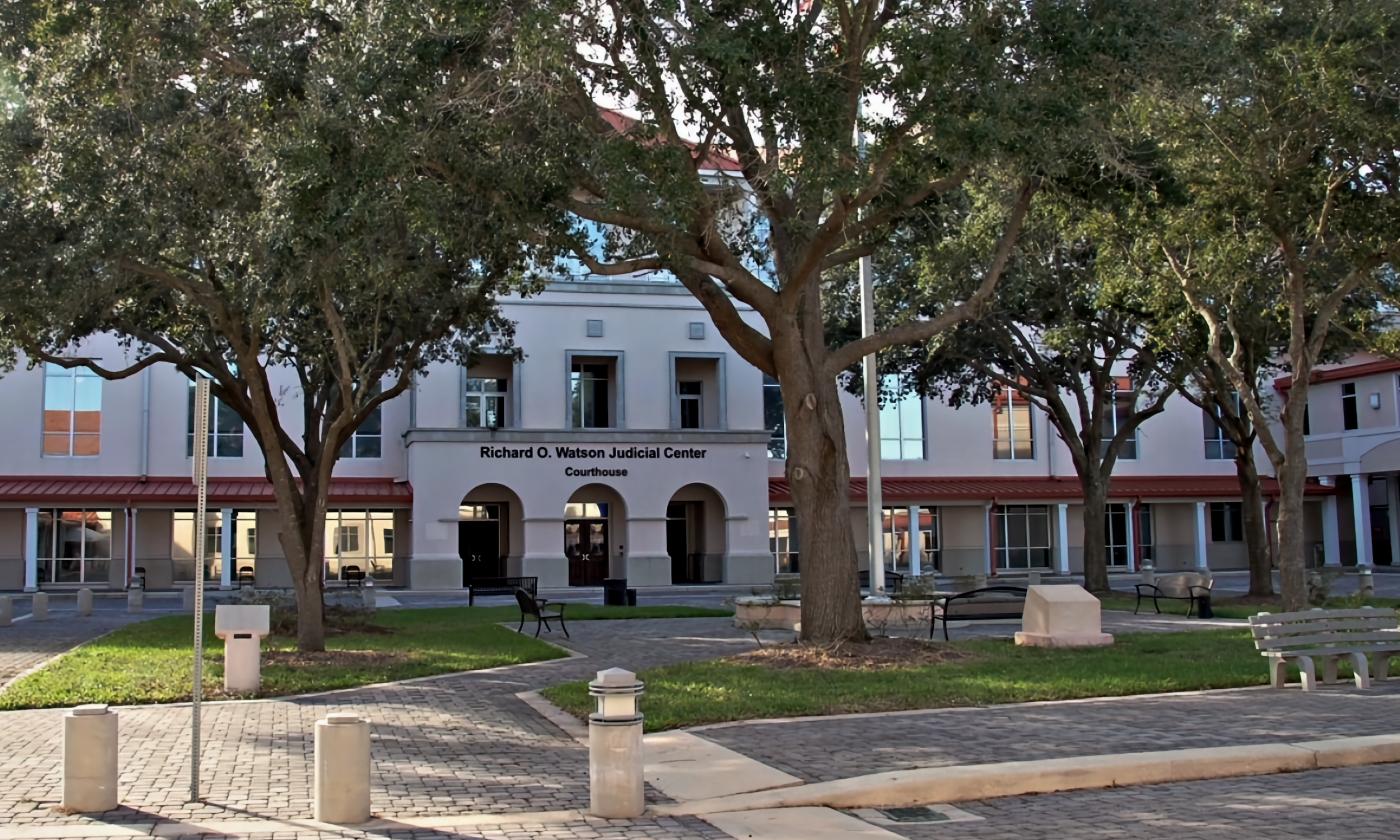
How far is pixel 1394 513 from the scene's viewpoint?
50.6 meters

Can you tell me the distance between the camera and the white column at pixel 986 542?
4794 centimetres

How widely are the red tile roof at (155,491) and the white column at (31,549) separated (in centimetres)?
90

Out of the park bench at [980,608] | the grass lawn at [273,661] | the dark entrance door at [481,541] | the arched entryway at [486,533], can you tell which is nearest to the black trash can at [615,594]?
the grass lawn at [273,661]

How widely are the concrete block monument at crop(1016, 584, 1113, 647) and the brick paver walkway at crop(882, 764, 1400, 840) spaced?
7822 mm

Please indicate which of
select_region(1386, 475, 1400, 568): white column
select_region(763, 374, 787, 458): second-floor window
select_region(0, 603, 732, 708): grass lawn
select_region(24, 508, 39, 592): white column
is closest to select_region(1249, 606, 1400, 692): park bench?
select_region(0, 603, 732, 708): grass lawn

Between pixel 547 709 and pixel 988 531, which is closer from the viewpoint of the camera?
pixel 547 709

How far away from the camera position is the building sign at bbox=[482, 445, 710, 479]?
1615 inches

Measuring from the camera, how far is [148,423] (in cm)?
4081

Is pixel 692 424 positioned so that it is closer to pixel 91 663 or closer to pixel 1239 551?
pixel 1239 551

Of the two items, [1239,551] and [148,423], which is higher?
[148,423]

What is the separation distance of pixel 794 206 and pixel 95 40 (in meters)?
A: 8.20

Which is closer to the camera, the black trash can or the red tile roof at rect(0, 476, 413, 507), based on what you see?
the black trash can

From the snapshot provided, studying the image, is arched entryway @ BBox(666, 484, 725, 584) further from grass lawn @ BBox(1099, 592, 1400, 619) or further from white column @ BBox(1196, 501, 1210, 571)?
white column @ BBox(1196, 501, 1210, 571)

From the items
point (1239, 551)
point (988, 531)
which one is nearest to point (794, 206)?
point (988, 531)
